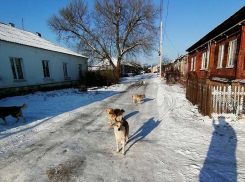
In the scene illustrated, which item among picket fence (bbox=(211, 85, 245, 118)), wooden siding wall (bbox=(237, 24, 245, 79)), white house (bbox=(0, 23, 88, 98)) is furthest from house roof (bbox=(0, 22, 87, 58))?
wooden siding wall (bbox=(237, 24, 245, 79))

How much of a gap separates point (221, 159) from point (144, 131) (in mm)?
2079

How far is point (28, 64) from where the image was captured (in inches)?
454

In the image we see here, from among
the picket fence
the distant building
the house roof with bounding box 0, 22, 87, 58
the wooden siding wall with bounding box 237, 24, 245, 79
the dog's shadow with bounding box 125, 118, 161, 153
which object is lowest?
the dog's shadow with bounding box 125, 118, 161, 153

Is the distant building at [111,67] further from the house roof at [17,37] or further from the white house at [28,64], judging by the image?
the house roof at [17,37]

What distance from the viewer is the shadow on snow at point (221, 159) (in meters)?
2.36

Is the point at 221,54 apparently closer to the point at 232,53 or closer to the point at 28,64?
the point at 232,53

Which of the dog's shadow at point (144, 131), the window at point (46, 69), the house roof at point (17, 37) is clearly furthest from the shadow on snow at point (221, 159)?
the window at point (46, 69)

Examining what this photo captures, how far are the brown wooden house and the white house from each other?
41.2 ft

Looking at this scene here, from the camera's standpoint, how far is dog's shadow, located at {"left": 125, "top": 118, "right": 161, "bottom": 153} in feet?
12.5

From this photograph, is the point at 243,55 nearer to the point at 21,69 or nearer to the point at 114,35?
the point at 21,69

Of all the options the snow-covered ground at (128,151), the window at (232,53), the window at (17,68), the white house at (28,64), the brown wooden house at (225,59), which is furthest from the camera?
the window at (17,68)

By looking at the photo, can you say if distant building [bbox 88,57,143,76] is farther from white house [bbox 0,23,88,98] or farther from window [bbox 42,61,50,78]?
window [bbox 42,61,50,78]

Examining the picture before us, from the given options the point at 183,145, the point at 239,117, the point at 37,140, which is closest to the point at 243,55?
the point at 239,117

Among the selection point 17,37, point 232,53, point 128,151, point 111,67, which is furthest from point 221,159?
point 111,67
